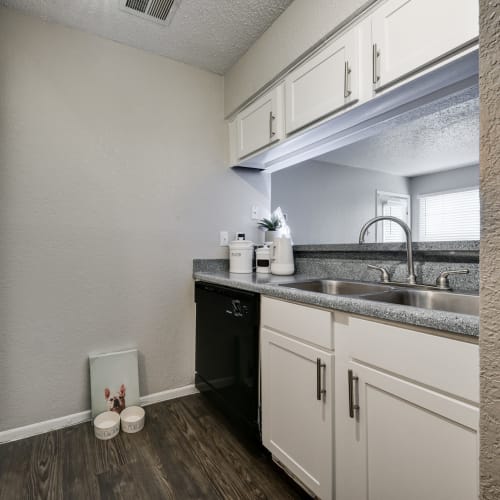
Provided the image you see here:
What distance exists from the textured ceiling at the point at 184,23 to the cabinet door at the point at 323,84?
414 mm

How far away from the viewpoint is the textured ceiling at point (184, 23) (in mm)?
1686

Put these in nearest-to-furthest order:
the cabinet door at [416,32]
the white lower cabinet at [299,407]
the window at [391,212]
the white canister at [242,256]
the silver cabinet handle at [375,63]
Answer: the cabinet door at [416,32] < the white lower cabinet at [299,407] < the silver cabinet handle at [375,63] < the window at [391,212] < the white canister at [242,256]

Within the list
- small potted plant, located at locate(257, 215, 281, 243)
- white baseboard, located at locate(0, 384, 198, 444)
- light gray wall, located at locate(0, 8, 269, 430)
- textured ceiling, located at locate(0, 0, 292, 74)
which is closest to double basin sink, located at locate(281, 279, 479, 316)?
small potted plant, located at locate(257, 215, 281, 243)

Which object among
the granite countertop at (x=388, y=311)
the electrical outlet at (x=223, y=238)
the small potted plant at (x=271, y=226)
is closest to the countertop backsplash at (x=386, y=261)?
the electrical outlet at (x=223, y=238)

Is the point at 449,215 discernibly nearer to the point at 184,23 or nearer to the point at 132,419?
the point at 184,23

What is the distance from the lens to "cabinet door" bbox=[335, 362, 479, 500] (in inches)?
30.0

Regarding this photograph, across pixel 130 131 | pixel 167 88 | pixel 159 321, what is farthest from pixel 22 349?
pixel 167 88

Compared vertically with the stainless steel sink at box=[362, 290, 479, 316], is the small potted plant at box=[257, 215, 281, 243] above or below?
above

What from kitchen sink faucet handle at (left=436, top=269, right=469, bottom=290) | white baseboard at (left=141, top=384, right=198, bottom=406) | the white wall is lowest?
white baseboard at (left=141, top=384, right=198, bottom=406)

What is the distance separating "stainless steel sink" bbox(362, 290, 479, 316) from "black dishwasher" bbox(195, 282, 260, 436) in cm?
58

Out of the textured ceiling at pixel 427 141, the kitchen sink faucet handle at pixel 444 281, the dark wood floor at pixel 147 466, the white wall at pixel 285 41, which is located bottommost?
the dark wood floor at pixel 147 466

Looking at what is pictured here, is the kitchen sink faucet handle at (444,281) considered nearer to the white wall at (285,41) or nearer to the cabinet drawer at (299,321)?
the cabinet drawer at (299,321)

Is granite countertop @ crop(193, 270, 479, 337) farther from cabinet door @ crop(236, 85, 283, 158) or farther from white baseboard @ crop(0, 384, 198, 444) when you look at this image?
white baseboard @ crop(0, 384, 198, 444)

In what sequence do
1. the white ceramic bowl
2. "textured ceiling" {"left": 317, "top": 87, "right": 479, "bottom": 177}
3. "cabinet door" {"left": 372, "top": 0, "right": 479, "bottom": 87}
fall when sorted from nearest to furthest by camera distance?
1. "cabinet door" {"left": 372, "top": 0, "right": 479, "bottom": 87}
2. "textured ceiling" {"left": 317, "top": 87, "right": 479, "bottom": 177}
3. the white ceramic bowl
